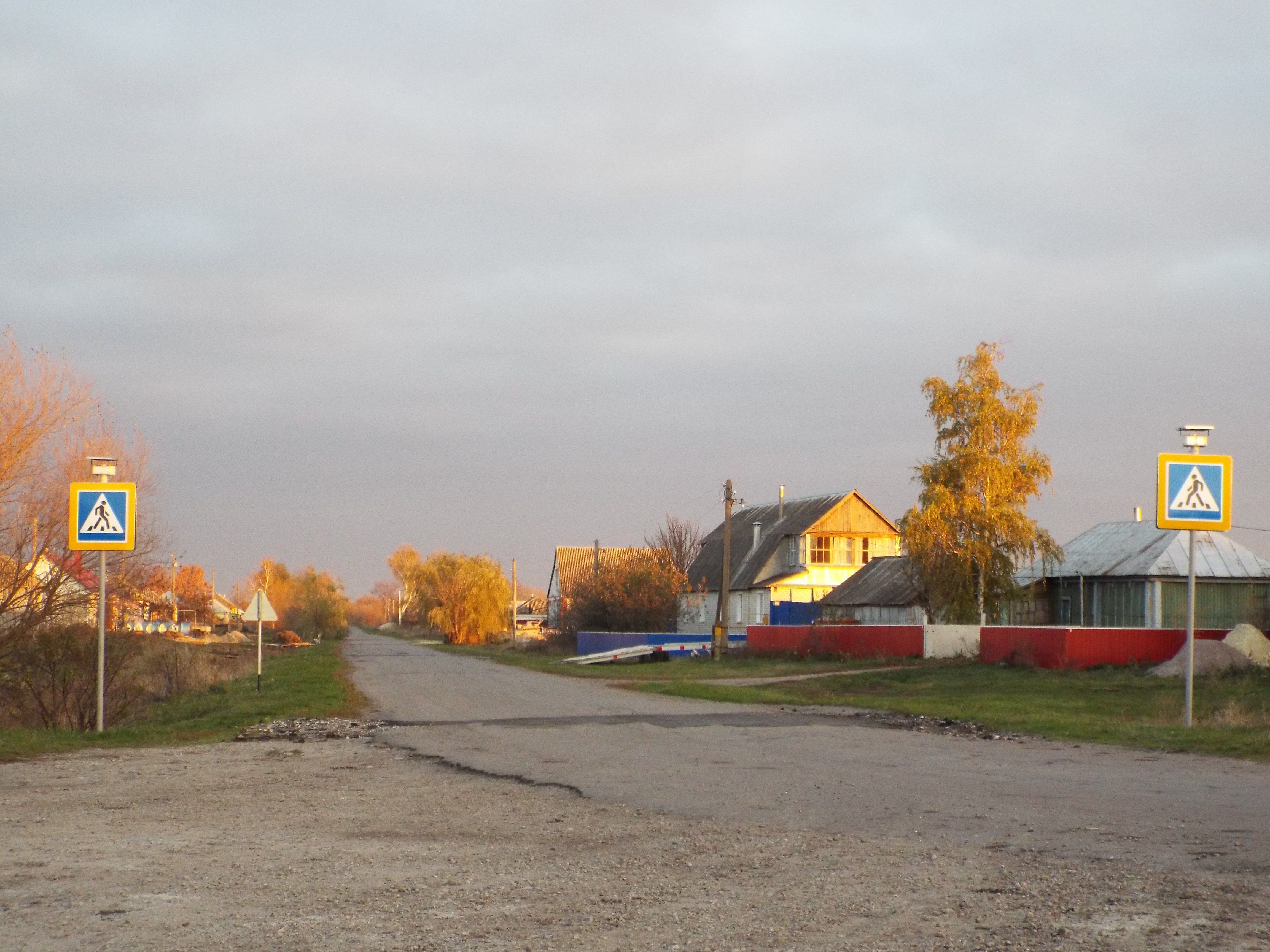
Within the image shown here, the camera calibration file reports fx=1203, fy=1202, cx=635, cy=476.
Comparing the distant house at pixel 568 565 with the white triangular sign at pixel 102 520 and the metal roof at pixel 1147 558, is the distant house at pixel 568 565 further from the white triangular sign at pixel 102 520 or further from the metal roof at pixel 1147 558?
the white triangular sign at pixel 102 520

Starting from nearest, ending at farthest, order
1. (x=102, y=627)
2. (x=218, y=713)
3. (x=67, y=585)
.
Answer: (x=102, y=627) < (x=218, y=713) < (x=67, y=585)

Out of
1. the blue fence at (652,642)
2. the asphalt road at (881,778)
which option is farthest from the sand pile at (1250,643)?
the blue fence at (652,642)

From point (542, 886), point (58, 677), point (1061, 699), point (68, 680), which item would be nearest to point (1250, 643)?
point (1061, 699)

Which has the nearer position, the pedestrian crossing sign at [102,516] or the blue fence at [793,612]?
the pedestrian crossing sign at [102,516]

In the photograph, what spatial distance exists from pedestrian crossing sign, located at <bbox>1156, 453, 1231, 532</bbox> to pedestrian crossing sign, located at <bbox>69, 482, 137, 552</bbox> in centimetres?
1337

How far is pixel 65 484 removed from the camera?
21.9 metres

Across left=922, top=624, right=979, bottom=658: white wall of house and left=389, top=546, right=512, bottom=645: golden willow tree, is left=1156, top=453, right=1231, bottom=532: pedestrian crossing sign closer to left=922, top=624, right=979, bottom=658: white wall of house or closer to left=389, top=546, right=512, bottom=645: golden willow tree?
left=922, top=624, right=979, bottom=658: white wall of house

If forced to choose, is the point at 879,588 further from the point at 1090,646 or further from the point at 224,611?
the point at 224,611

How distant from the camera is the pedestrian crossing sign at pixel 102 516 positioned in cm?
1587

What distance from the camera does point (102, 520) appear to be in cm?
1598

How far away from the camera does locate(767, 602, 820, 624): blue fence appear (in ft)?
199

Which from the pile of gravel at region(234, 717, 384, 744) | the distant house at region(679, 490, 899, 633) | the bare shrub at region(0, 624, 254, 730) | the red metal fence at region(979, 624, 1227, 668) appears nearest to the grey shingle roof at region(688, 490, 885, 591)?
the distant house at region(679, 490, 899, 633)

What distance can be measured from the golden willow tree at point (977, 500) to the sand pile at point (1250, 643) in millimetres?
10751

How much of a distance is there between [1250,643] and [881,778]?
2452cm
